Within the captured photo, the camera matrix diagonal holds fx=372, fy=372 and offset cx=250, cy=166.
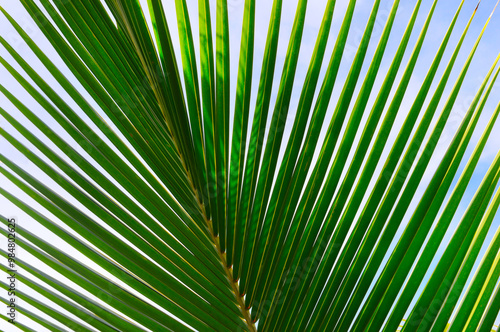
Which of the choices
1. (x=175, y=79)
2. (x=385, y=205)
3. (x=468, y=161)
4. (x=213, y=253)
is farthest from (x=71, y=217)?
(x=468, y=161)

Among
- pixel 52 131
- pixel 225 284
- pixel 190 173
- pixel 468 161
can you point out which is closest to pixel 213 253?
pixel 225 284

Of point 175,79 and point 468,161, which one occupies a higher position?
point 175,79

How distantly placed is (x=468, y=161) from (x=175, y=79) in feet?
2.58

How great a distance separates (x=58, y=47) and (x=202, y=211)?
0.56 metres

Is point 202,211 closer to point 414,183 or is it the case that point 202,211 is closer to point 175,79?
point 175,79

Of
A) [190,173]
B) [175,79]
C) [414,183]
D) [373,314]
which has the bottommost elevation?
[373,314]

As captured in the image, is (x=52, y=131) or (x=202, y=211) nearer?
(x=52, y=131)

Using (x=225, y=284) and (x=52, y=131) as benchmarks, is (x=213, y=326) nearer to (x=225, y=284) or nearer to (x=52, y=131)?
(x=225, y=284)

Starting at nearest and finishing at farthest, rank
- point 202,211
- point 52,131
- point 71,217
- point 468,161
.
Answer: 1. point 468,161
2. point 71,217
3. point 52,131
4. point 202,211

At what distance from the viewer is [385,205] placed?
745 mm

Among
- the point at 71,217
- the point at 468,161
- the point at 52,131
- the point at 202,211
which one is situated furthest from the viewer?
the point at 202,211

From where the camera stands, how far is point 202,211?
102 centimetres

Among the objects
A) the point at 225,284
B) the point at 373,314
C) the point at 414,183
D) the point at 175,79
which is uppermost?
the point at 175,79

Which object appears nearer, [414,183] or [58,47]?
[414,183]
